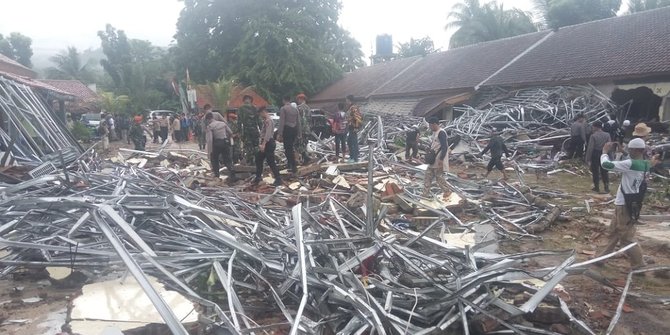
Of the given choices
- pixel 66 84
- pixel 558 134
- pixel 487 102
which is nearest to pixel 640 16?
pixel 487 102

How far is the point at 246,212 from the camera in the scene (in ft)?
20.2

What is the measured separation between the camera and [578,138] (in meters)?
13.1

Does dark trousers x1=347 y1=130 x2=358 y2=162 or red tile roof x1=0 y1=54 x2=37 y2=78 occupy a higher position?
red tile roof x1=0 y1=54 x2=37 y2=78

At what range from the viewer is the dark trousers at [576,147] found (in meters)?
13.2

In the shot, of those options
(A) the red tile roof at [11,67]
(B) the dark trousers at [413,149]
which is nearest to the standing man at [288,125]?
(B) the dark trousers at [413,149]

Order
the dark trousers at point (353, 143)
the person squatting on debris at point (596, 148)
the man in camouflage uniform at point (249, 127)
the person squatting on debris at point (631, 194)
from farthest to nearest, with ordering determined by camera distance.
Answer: the dark trousers at point (353, 143)
the man in camouflage uniform at point (249, 127)
the person squatting on debris at point (596, 148)
the person squatting on debris at point (631, 194)

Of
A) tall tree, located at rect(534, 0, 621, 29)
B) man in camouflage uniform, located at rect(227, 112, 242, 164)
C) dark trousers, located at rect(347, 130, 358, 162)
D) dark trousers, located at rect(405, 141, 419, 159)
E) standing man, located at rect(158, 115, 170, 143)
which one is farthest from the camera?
tall tree, located at rect(534, 0, 621, 29)

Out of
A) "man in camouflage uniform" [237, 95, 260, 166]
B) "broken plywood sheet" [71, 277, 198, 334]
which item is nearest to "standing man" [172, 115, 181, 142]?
"man in camouflage uniform" [237, 95, 260, 166]

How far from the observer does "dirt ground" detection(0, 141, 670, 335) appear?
3703 mm

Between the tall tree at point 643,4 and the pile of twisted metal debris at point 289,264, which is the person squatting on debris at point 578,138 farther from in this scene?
the tall tree at point 643,4

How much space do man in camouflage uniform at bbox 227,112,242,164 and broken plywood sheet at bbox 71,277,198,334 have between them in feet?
22.4

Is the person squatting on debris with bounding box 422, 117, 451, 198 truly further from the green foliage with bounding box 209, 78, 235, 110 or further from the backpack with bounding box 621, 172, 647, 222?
the green foliage with bounding box 209, 78, 235, 110

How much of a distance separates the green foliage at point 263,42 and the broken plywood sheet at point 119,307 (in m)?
25.2

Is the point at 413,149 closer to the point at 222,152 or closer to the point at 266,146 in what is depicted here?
the point at 266,146
